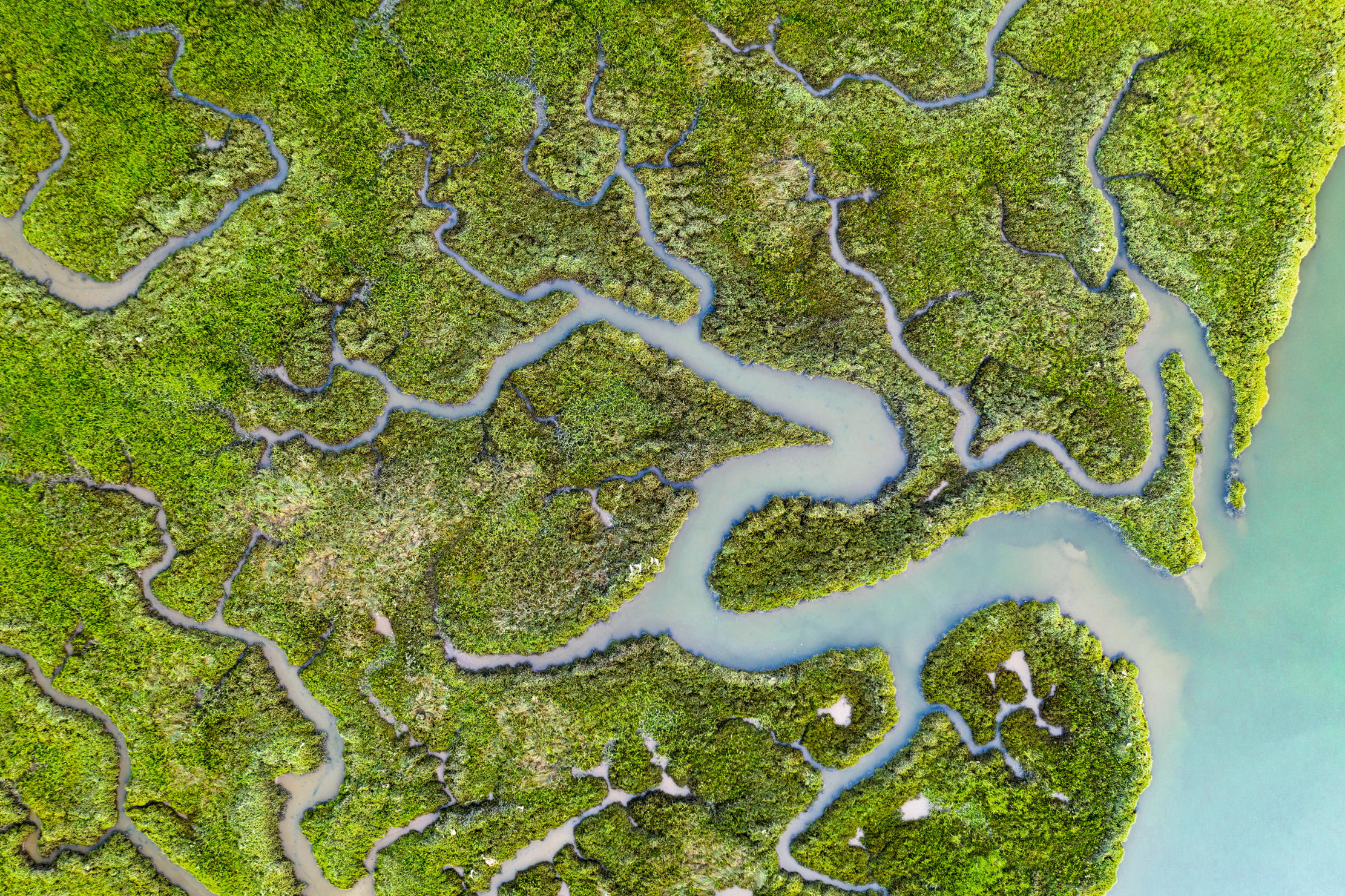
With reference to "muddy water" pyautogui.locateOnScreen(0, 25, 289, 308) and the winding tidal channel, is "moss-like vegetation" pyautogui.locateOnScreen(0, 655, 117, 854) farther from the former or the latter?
"muddy water" pyautogui.locateOnScreen(0, 25, 289, 308)

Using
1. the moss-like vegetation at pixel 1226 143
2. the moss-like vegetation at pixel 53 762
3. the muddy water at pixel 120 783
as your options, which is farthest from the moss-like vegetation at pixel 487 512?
the moss-like vegetation at pixel 1226 143

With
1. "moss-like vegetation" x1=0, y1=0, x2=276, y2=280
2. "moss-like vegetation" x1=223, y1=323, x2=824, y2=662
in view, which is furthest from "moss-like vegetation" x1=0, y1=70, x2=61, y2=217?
"moss-like vegetation" x1=223, y1=323, x2=824, y2=662

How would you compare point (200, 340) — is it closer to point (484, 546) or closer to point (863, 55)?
point (484, 546)

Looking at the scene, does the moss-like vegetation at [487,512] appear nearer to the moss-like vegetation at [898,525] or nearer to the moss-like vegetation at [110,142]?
the moss-like vegetation at [898,525]

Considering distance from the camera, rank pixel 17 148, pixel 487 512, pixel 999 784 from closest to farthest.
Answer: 1. pixel 999 784
2. pixel 17 148
3. pixel 487 512

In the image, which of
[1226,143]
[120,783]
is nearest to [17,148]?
[120,783]

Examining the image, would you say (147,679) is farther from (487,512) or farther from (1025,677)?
(1025,677)
